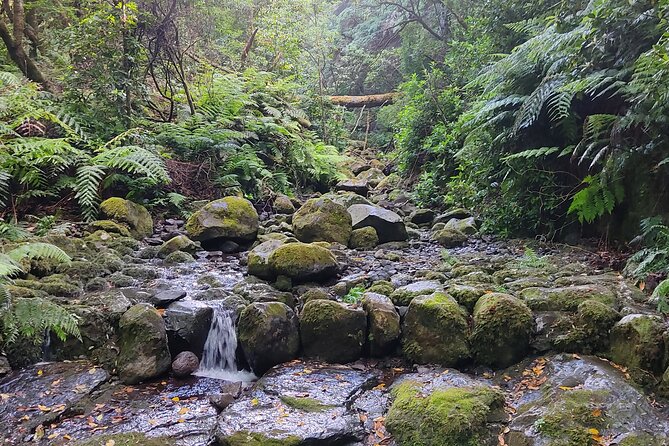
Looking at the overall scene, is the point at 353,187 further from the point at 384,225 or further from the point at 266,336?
the point at 266,336

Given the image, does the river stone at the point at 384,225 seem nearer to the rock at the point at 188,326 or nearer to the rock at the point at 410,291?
the rock at the point at 410,291

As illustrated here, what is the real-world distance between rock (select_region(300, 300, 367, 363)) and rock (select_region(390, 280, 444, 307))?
46cm

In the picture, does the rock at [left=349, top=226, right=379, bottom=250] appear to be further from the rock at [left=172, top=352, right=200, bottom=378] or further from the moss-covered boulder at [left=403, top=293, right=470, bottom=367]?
the rock at [left=172, top=352, right=200, bottom=378]

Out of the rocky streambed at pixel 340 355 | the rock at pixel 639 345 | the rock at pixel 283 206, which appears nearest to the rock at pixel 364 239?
the rocky streambed at pixel 340 355

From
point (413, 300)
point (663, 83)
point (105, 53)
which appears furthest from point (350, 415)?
point (105, 53)

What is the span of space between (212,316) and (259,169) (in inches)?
192

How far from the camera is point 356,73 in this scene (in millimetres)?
17156

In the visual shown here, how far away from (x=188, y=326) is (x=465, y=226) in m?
4.68

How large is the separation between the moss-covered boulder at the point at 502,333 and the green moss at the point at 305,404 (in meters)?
1.25

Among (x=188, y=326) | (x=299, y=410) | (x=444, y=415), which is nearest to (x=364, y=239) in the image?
(x=188, y=326)

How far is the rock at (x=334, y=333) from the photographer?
3629 mm

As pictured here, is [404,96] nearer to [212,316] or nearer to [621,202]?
[621,202]

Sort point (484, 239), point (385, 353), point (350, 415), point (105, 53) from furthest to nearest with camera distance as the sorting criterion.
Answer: point (105, 53)
point (484, 239)
point (385, 353)
point (350, 415)

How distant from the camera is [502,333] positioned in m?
3.27
